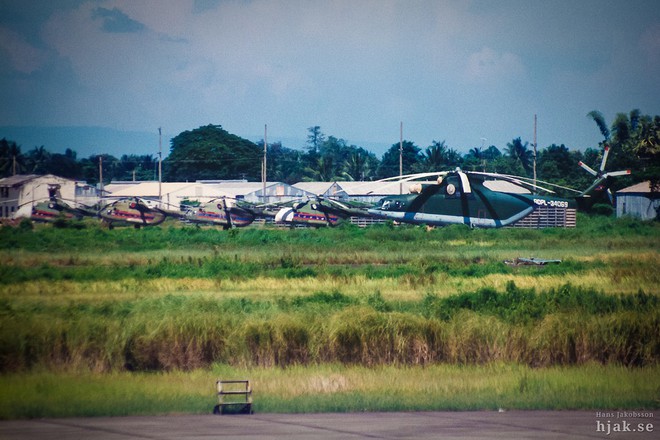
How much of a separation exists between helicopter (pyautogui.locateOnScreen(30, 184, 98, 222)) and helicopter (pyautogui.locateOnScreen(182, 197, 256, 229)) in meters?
4.59

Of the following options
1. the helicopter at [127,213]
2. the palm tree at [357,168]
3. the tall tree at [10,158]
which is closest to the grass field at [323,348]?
the helicopter at [127,213]

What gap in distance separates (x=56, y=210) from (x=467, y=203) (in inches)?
680

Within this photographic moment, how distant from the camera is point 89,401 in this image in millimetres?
9852

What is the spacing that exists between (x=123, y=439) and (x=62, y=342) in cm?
402

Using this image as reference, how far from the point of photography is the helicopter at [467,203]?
2902cm

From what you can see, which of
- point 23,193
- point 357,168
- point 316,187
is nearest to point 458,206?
point 316,187

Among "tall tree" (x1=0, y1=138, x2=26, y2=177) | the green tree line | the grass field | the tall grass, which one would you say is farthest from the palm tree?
the tall grass

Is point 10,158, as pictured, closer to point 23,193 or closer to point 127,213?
point 23,193

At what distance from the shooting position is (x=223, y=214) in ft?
118

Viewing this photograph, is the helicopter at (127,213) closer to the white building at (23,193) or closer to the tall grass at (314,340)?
the white building at (23,193)

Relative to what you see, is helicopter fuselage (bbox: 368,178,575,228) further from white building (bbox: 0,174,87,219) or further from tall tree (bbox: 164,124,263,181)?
tall tree (bbox: 164,124,263,181)

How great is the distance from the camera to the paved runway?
332 inches

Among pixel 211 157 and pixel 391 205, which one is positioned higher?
pixel 211 157

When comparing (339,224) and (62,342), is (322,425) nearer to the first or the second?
(62,342)
